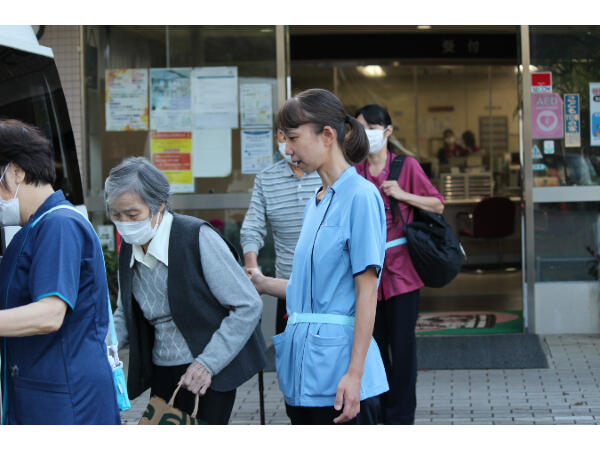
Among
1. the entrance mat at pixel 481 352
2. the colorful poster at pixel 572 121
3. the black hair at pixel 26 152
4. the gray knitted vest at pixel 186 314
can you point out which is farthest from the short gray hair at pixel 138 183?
the colorful poster at pixel 572 121

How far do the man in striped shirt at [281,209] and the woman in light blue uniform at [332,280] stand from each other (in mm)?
2045

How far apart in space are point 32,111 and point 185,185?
10.3 ft

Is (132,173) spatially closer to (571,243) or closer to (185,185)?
(185,185)

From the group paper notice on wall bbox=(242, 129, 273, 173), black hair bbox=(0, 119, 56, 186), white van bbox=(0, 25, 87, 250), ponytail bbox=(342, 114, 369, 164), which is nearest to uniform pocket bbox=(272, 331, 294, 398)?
ponytail bbox=(342, 114, 369, 164)

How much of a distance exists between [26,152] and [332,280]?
1061 mm

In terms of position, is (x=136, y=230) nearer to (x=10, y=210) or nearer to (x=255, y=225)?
(x=10, y=210)

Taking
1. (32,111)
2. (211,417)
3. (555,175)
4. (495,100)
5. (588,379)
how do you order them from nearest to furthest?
(211,417) < (32,111) < (588,379) < (555,175) < (495,100)

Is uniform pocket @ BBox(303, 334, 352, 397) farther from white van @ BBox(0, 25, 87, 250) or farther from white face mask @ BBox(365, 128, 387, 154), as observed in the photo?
white face mask @ BBox(365, 128, 387, 154)

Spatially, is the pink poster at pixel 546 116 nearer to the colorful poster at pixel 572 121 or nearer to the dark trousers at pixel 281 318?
the colorful poster at pixel 572 121

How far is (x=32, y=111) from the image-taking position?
4711mm

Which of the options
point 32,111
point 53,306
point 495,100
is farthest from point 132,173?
point 495,100

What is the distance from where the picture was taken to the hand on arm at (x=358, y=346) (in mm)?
2752

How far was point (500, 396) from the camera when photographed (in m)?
6.01

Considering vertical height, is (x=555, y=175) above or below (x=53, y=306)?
above
